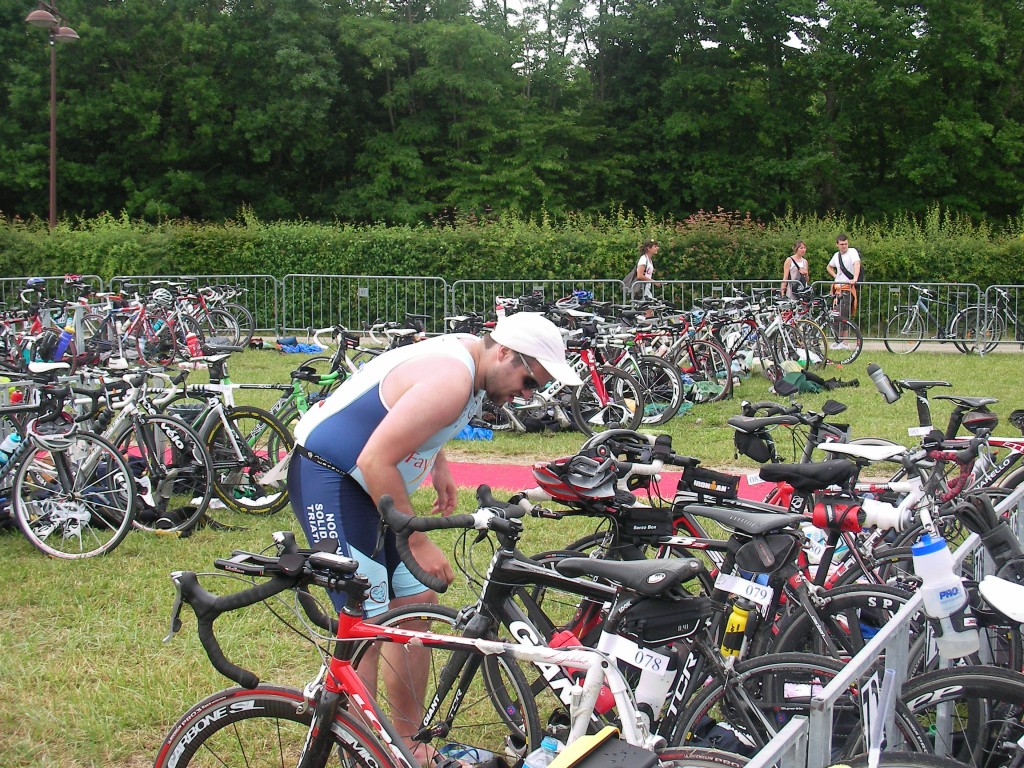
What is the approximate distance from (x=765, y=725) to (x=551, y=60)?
34596mm

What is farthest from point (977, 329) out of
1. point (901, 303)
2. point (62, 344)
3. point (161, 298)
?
point (62, 344)

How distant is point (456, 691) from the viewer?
3.11 m

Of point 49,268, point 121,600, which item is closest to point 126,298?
point 49,268

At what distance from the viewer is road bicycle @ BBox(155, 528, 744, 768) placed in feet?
7.71

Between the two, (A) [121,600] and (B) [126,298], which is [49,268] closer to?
(B) [126,298]

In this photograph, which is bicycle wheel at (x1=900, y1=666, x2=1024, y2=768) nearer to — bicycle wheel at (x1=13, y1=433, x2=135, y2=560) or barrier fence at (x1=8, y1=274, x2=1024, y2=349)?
bicycle wheel at (x1=13, y1=433, x2=135, y2=560)

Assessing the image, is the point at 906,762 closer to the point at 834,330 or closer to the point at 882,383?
the point at 882,383

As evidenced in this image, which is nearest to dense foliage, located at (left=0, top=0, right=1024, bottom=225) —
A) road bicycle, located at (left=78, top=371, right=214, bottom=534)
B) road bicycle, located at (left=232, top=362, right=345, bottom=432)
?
road bicycle, located at (left=232, top=362, right=345, bottom=432)

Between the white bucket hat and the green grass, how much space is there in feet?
6.97

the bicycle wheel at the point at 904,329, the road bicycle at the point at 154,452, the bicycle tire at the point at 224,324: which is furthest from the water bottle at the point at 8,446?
the bicycle wheel at the point at 904,329

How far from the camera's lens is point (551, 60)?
35062mm

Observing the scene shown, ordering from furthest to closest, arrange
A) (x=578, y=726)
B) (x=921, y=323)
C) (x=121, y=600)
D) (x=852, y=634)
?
(x=921, y=323)
(x=121, y=600)
(x=852, y=634)
(x=578, y=726)

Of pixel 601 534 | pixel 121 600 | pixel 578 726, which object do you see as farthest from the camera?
pixel 121 600

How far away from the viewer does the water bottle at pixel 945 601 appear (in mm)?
2598
